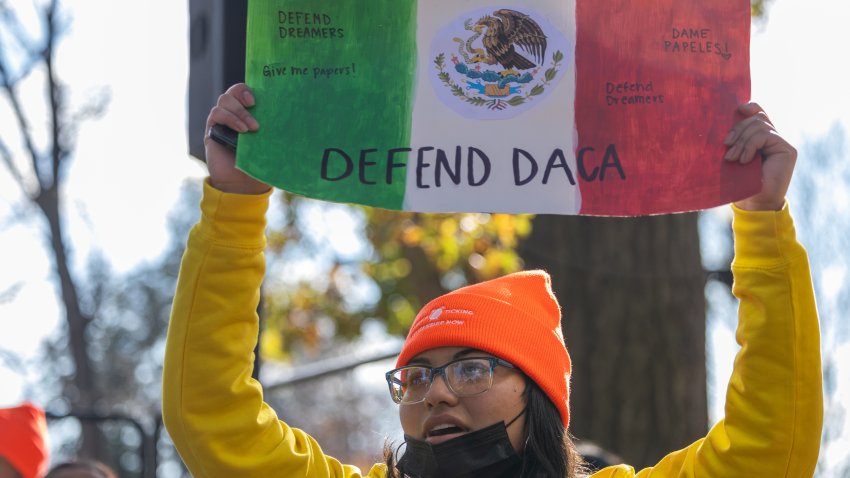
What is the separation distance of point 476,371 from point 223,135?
725 millimetres

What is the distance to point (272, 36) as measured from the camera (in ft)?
8.61

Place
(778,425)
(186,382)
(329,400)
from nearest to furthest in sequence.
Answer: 1. (778,425)
2. (186,382)
3. (329,400)

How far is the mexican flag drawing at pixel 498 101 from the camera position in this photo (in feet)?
8.36

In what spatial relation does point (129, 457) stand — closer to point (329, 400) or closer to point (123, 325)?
point (123, 325)

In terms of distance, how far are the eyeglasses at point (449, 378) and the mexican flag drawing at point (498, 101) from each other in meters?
0.40

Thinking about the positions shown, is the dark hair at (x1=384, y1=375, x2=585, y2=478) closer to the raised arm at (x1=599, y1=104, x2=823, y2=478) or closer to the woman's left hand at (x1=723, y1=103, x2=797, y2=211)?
the raised arm at (x1=599, y1=104, x2=823, y2=478)

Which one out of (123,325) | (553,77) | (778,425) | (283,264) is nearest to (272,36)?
(553,77)

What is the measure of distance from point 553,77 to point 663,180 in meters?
0.30

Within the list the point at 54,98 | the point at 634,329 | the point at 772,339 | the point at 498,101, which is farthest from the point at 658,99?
the point at 54,98

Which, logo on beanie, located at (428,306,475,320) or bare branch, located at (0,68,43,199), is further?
bare branch, located at (0,68,43,199)

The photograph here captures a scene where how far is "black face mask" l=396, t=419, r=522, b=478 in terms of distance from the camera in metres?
2.67

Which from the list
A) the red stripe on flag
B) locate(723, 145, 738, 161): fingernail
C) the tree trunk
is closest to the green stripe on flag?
the red stripe on flag

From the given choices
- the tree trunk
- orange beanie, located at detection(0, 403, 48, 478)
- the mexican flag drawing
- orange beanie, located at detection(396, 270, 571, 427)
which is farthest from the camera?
the tree trunk

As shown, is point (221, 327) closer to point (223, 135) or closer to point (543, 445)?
point (223, 135)
